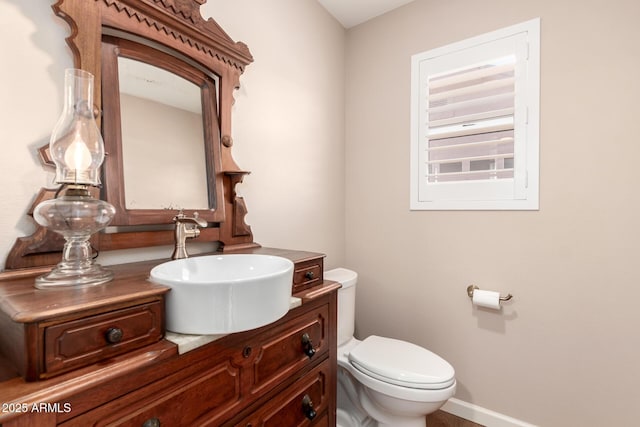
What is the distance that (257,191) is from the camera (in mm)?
1513

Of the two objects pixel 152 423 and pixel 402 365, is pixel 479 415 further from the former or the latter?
pixel 152 423

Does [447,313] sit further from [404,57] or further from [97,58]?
[97,58]

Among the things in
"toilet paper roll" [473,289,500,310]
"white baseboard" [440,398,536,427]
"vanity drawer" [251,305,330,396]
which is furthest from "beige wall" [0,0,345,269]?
"white baseboard" [440,398,536,427]

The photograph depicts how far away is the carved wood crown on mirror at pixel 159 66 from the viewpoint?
0.86 m

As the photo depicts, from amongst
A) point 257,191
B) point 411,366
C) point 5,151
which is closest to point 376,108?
point 257,191

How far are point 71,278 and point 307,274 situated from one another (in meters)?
0.69

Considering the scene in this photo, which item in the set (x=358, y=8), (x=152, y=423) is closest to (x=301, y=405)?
(x=152, y=423)

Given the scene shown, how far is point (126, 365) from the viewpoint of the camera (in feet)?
1.92

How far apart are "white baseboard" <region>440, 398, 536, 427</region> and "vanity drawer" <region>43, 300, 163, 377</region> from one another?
1.83 meters

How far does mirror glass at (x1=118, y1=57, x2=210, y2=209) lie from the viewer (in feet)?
3.33

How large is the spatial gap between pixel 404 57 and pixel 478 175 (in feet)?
2.98

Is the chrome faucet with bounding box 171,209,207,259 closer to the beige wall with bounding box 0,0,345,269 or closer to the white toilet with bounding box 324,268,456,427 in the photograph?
the beige wall with bounding box 0,0,345,269

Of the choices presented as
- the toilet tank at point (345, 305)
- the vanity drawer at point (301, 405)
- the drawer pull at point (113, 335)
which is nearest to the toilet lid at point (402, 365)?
the toilet tank at point (345, 305)

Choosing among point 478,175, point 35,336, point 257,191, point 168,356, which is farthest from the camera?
point 478,175
